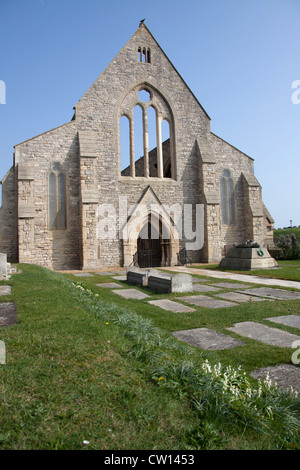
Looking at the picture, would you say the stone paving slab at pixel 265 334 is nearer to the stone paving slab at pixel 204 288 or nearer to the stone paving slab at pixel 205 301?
the stone paving slab at pixel 205 301

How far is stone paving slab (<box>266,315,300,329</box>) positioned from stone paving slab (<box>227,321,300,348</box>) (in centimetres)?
37

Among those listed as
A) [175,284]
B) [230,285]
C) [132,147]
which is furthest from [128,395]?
Answer: [132,147]

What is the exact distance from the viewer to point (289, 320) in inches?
204

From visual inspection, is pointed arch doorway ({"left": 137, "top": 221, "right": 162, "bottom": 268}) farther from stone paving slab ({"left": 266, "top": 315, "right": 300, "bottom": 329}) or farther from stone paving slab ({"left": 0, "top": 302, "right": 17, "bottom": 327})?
stone paving slab ({"left": 0, "top": 302, "right": 17, "bottom": 327})

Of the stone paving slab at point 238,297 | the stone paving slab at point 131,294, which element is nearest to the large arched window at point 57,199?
the stone paving slab at point 131,294

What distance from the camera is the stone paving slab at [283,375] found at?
9.55 feet

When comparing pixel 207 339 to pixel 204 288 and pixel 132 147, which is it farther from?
pixel 132 147

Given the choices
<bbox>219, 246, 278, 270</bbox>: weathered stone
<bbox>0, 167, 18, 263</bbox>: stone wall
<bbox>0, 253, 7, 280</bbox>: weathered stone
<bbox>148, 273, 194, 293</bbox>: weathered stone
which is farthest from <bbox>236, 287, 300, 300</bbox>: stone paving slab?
<bbox>0, 167, 18, 263</bbox>: stone wall

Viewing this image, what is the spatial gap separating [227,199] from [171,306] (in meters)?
15.2

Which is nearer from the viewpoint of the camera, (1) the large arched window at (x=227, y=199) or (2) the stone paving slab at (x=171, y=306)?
(2) the stone paving slab at (x=171, y=306)

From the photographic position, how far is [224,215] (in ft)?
67.2

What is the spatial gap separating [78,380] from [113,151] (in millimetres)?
16563

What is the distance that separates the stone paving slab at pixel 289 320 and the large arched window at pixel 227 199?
15.4 metres
